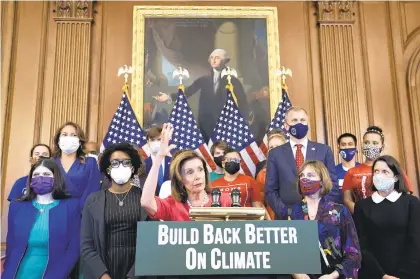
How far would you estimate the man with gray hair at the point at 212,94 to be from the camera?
812 cm

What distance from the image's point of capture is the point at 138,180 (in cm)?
555

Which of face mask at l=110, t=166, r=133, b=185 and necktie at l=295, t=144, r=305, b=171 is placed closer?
face mask at l=110, t=166, r=133, b=185

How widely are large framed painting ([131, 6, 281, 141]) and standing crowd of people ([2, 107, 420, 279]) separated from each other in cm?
296

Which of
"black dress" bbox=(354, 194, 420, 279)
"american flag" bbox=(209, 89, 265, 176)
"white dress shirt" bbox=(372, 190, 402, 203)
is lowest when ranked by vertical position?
"black dress" bbox=(354, 194, 420, 279)

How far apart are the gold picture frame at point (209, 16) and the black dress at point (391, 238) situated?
3.99m

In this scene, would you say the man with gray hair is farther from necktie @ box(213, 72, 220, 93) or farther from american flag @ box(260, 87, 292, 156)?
american flag @ box(260, 87, 292, 156)

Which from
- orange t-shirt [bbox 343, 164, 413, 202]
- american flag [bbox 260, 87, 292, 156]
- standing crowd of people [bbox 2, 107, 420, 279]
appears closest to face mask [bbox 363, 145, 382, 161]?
orange t-shirt [bbox 343, 164, 413, 202]

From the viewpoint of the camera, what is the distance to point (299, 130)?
467cm

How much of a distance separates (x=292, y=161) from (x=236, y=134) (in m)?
3.08

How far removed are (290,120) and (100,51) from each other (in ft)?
15.5

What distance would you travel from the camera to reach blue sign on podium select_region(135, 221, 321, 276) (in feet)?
8.73

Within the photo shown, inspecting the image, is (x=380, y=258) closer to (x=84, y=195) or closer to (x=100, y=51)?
(x=84, y=195)

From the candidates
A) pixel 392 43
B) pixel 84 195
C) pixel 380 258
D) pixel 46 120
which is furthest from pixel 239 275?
pixel 392 43

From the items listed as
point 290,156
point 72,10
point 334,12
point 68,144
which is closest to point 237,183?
point 290,156
